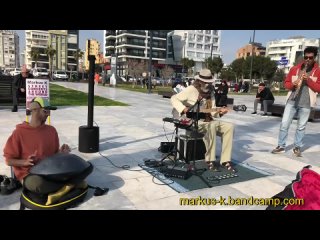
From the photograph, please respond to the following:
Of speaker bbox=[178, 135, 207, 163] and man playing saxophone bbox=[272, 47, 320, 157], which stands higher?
man playing saxophone bbox=[272, 47, 320, 157]

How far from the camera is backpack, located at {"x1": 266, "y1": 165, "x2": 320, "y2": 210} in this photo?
3.05m

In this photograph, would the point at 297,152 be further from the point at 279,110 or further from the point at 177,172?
the point at 279,110

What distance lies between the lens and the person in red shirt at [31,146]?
11.0ft

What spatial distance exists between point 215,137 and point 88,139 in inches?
92.6

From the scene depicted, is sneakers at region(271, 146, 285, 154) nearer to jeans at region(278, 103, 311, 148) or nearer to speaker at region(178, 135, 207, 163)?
jeans at region(278, 103, 311, 148)

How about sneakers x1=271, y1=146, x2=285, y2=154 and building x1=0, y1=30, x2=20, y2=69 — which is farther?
building x1=0, y1=30, x2=20, y2=69

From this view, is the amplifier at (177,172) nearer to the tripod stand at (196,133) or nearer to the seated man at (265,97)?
the tripod stand at (196,133)

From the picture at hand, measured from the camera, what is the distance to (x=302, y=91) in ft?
19.2

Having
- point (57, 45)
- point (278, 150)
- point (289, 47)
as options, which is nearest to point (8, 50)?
point (57, 45)

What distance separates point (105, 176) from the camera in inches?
175

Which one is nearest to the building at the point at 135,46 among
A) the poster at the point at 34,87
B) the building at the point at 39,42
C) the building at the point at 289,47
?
the building at the point at 39,42

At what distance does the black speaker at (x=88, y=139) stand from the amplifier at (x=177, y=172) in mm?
1614

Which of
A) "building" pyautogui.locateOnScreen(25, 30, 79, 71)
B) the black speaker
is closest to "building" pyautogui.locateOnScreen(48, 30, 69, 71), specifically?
"building" pyautogui.locateOnScreen(25, 30, 79, 71)
